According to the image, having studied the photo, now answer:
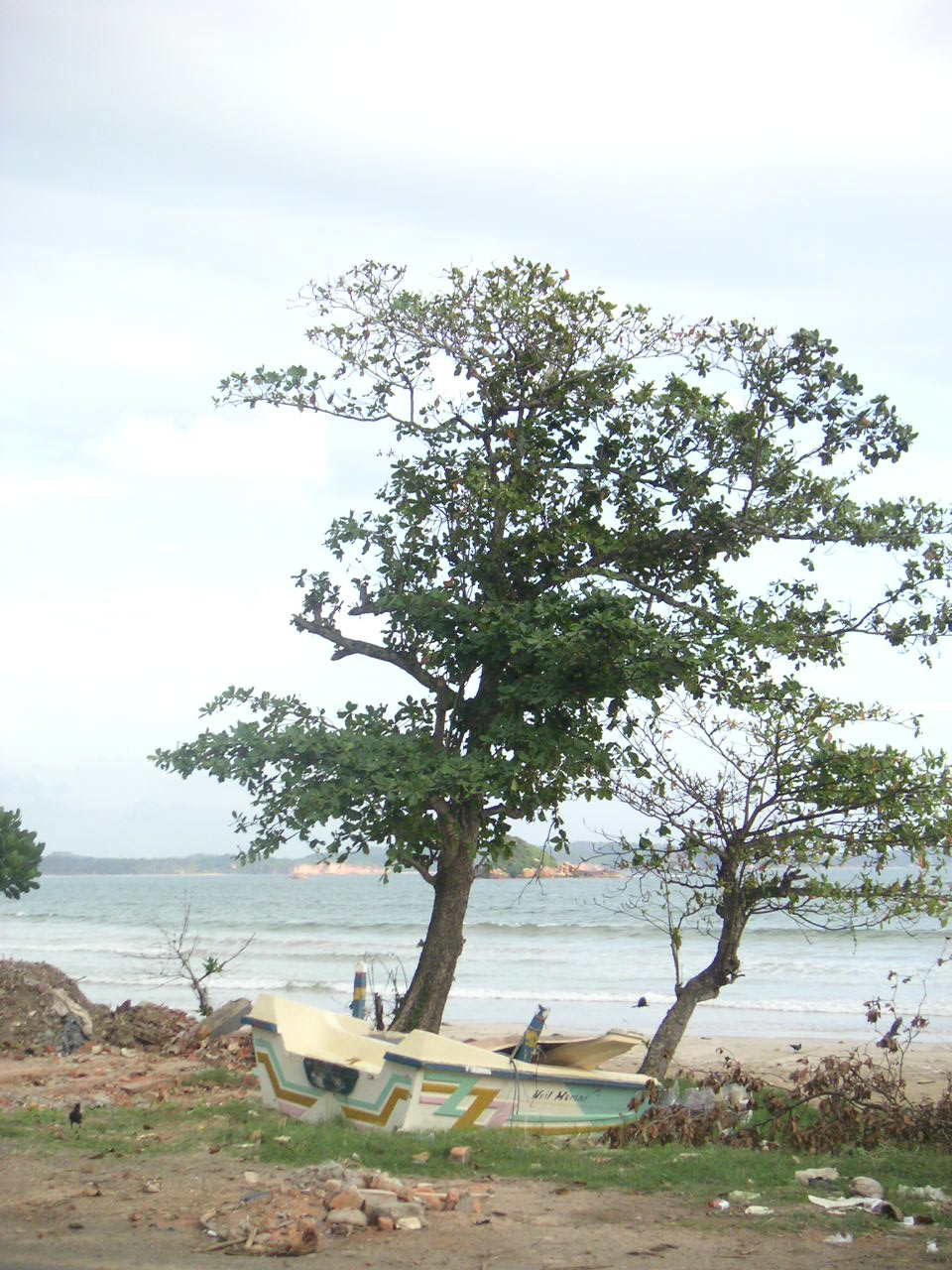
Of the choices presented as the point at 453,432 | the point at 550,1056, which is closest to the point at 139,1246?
the point at 550,1056

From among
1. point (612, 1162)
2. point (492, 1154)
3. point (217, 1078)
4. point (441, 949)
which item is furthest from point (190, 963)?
point (612, 1162)

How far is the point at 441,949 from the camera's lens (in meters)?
10.7

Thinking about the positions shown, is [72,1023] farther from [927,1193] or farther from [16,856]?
[927,1193]

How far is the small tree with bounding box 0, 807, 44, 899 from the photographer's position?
14188mm

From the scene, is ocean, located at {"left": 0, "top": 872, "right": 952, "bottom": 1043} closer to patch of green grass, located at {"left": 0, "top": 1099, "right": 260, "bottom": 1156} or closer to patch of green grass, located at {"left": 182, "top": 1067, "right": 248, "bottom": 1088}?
patch of green grass, located at {"left": 182, "top": 1067, "right": 248, "bottom": 1088}

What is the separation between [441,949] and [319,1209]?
4.40m

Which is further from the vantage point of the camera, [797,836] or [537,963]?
[537,963]

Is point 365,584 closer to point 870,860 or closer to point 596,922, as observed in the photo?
point 870,860

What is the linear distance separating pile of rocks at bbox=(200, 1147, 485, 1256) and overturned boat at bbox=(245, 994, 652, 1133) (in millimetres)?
1185

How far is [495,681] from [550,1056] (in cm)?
323

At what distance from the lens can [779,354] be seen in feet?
33.7

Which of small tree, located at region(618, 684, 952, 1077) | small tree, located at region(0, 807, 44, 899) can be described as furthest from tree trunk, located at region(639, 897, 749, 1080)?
small tree, located at region(0, 807, 44, 899)

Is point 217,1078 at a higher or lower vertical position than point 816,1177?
lower

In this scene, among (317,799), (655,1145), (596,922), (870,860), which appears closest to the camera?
(655,1145)
